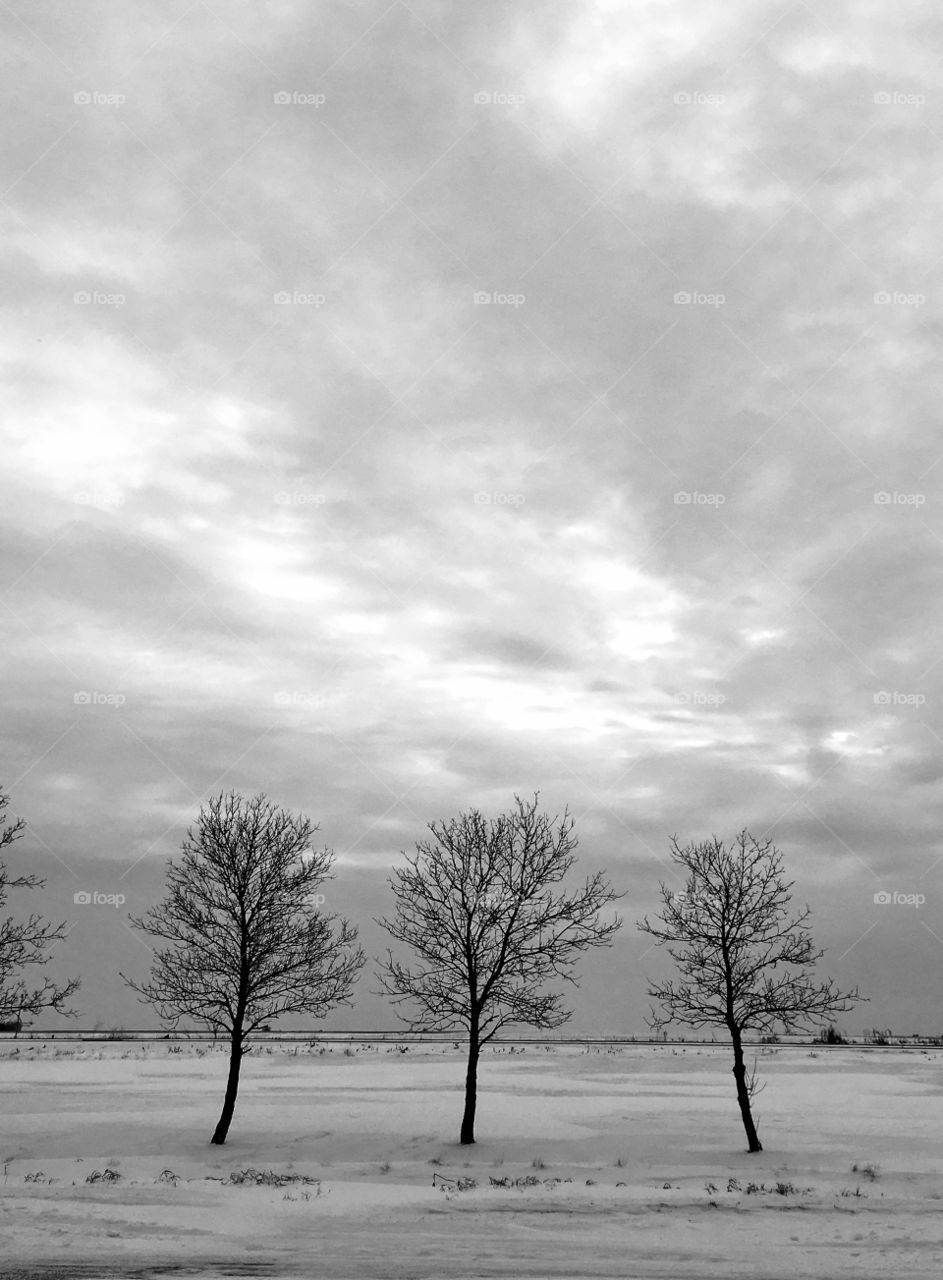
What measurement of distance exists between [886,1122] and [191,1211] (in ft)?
68.5

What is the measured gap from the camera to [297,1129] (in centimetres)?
2462

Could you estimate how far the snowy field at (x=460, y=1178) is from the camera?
12.4m

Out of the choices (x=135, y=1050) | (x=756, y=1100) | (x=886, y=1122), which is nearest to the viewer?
(x=886, y=1122)

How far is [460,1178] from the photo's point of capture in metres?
19.2

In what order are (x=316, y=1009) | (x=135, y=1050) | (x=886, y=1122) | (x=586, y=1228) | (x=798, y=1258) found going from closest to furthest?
(x=798, y=1258) → (x=586, y=1228) → (x=316, y=1009) → (x=886, y=1122) → (x=135, y=1050)

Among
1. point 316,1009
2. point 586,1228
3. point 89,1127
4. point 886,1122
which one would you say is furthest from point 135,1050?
point 586,1228

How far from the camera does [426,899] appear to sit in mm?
25234

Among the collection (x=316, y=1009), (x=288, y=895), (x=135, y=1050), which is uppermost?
(x=288, y=895)

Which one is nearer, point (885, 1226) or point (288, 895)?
point (885, 1226)

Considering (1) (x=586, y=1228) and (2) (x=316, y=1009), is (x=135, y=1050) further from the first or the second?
(1) (x=586, y=1228)

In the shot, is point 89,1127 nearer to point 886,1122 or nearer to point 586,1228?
point 586,1228

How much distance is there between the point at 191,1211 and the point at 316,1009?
960 cm

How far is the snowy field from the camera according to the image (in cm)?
1238

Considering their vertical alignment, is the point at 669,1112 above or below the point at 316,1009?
below
